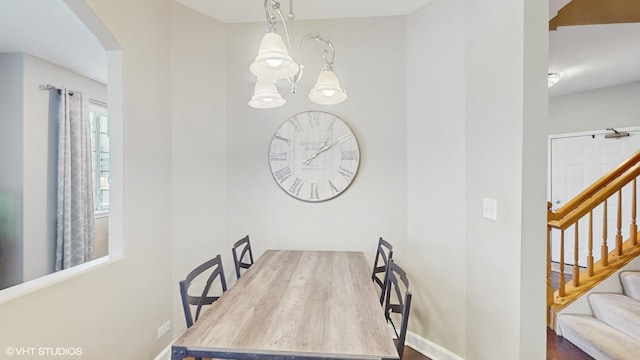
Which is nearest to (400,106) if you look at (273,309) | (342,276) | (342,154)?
(342,154)

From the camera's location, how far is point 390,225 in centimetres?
229

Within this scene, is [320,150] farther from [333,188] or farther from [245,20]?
[245,20]

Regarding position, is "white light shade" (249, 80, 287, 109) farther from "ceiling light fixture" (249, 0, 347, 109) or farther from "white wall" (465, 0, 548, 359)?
"white wall" (465, 0, 548, 359)

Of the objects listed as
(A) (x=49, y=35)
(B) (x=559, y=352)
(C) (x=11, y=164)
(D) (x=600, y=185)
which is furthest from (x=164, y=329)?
(D) (x=600, y=185)

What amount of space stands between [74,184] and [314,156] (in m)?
2.72

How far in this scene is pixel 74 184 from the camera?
9.59ft

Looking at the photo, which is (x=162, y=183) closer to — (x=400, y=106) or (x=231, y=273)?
(x=231, y=273)

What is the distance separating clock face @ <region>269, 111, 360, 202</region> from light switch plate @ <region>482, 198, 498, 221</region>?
1.00 m

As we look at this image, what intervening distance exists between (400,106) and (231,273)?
2.09 metres

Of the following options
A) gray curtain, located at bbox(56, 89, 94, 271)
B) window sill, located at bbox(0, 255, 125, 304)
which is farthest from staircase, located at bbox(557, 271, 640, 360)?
gray curtain, located at bbox(56, 89, 94, 271)

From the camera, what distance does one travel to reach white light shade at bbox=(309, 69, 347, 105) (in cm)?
162

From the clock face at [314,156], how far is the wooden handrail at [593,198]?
1718 millimetres

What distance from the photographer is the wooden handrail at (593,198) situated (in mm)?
2158

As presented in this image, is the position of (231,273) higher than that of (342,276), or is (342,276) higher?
(342,276)
